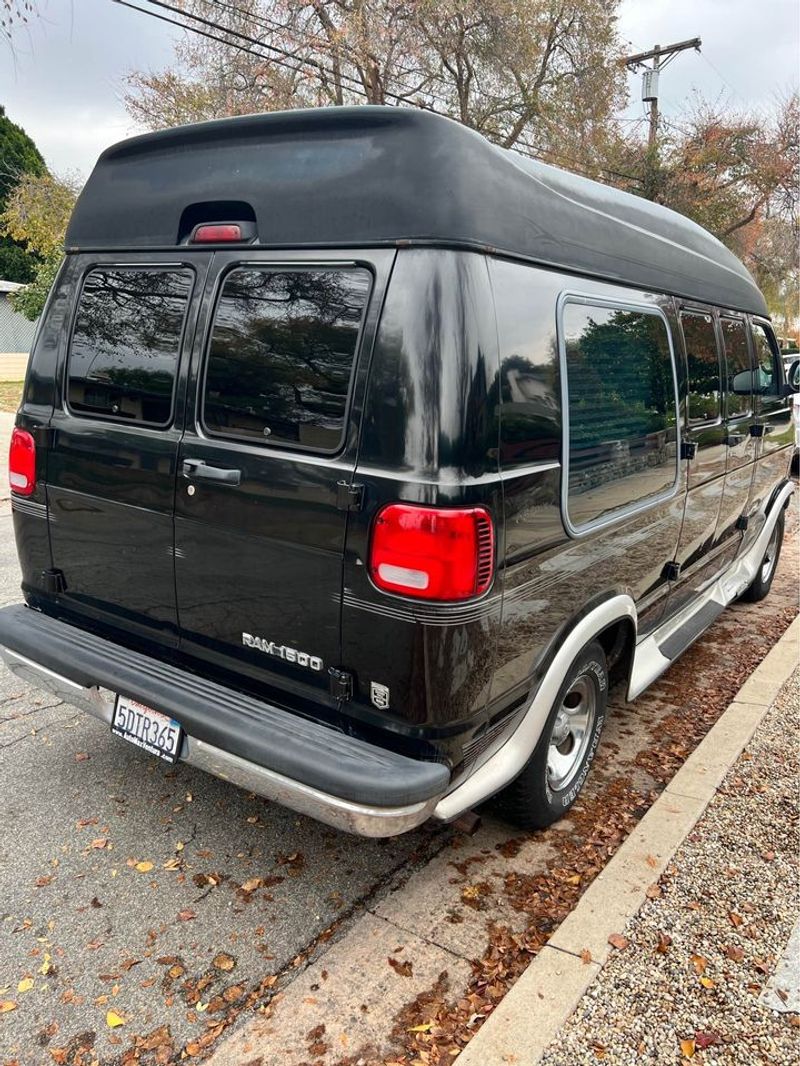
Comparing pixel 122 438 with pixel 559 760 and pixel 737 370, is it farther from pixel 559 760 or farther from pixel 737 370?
pixel 737 370

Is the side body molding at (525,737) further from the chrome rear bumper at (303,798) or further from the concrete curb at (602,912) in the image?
the concrete curb at (602,912)

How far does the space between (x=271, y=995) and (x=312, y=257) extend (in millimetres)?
2218

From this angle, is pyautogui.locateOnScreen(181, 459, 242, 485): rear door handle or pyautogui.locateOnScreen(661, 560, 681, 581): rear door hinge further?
pyautogui.locateOnScreen(661, 560, 681, 581): rear door hinge

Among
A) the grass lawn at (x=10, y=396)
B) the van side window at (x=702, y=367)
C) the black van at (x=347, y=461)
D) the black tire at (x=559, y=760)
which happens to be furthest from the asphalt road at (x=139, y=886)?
the grass lawn at (x=10, y=396)

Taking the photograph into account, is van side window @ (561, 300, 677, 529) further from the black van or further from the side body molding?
the side body molding

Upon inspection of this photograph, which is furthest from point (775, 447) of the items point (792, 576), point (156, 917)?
point (156, 917)

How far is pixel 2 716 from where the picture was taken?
3.84 metres

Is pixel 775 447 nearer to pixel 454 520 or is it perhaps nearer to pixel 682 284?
pixel 682 284

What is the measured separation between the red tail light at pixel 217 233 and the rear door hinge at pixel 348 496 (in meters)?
0.97

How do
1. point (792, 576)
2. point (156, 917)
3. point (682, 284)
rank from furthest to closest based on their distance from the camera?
point (792, 576), point (682, 284), point (156, 917)

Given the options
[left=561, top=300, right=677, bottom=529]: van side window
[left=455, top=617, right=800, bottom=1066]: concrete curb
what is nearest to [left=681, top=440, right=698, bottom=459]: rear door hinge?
[left=561, top=300, right=677, bottom=529]: van side window

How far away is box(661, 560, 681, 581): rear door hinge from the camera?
150 inches

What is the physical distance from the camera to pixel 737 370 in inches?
181

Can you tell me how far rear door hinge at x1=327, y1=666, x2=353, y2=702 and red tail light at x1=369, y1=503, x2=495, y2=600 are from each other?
13.3 inches
